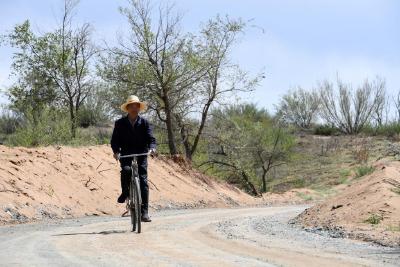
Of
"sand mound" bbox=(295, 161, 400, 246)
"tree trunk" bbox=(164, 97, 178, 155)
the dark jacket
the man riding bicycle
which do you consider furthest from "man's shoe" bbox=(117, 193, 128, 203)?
"tree trunk" bbox=(164, 97, 178, 155)

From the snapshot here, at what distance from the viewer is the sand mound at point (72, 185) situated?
15.1 m

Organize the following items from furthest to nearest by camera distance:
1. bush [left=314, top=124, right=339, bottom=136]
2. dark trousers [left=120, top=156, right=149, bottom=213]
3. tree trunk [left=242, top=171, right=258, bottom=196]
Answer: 1. bush [left=314, top=124, right=339, bottom=136]
2. tree trunk [left=242, top=171, right=258, bottom=196]
3. dark trousers [left=120, top=156, right=149, bottom=213]

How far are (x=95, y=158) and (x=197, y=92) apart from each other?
981cm

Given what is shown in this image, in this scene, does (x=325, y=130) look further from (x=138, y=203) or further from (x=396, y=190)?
(x=138, y=203)

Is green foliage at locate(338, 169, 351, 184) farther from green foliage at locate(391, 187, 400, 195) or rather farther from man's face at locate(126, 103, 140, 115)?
man's face at locate(126, 103, 140, 115)

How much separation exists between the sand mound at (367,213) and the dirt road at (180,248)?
25.7 inches

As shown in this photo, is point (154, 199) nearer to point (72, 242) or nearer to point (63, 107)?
point (72, 242)

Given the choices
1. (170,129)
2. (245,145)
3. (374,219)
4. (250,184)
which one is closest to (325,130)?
(250,184)

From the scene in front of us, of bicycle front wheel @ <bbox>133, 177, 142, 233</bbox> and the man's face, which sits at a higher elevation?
the man's face

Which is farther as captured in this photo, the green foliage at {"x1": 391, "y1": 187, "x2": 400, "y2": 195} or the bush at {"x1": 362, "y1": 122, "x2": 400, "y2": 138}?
the bush at {"x1": 362, "y1": 122, "x2": 400, "y2": 138}

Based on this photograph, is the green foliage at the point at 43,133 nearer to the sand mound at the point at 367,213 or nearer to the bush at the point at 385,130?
the sand mound at the point at 367,213

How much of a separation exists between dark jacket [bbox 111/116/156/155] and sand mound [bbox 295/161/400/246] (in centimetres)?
368

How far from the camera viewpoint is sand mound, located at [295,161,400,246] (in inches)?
412

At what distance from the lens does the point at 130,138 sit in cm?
1108
